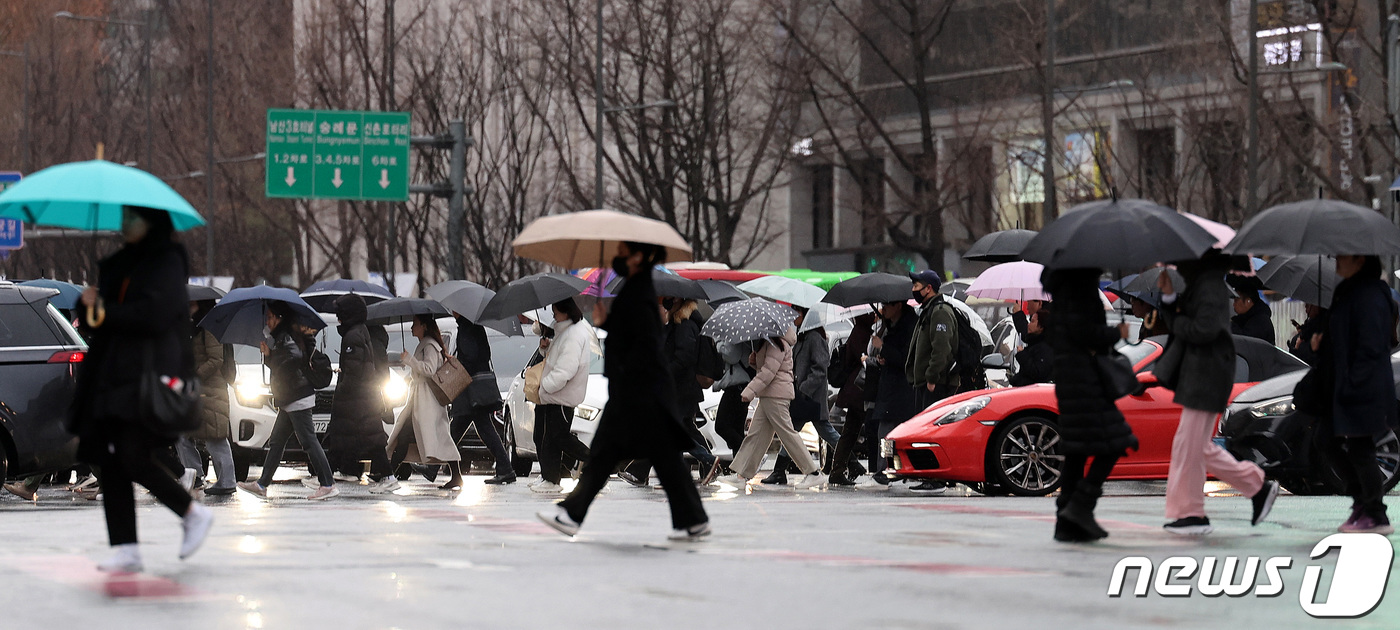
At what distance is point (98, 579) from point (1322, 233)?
20.0 ft

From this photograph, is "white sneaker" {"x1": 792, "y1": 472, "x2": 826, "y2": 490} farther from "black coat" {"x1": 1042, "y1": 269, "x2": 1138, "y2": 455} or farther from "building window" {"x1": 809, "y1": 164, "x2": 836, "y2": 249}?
"building window" {"x1": 809, "y1": 164, "x2": 836, "y2": 249}

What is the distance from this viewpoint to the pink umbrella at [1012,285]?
54.7 feet

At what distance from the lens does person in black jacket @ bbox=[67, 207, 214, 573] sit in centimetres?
790

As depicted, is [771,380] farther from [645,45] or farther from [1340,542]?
[645,45]

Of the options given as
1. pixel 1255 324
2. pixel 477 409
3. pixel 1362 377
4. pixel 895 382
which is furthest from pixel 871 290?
pixel 1362 377

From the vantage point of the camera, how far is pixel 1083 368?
30.3ft

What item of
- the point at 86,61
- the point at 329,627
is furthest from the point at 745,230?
the point at 329,627

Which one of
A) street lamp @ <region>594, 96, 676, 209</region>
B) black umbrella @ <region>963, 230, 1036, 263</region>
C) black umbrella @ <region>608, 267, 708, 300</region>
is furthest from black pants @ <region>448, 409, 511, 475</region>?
street lamp @ <region>594, 96, 676, 209</region>

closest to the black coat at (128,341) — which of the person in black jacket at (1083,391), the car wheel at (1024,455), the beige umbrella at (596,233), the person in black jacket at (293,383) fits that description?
the beige umbrella at (596,233)

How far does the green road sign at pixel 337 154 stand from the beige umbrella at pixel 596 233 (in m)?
23.9

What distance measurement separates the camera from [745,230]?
160ft

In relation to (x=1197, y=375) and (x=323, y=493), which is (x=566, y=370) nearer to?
(x=323, y=493)

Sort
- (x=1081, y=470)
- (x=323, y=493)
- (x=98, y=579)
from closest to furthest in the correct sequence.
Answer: (x=98, y=579) → (x=1081, y=470) → (x=323, y=493)

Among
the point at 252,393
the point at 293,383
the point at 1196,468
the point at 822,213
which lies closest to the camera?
the point at 1196,468
